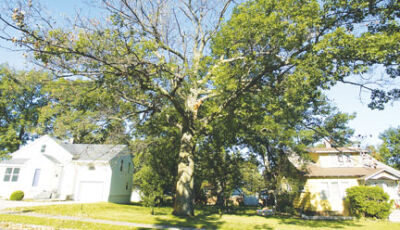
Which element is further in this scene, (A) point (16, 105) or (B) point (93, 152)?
(A) point (16, 105)

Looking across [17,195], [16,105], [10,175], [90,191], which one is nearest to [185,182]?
[90,191]

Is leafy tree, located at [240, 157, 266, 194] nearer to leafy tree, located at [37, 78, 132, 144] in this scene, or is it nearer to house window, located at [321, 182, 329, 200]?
house window, located at [321, 182, 329, 200]

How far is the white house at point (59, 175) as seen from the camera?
23.1m

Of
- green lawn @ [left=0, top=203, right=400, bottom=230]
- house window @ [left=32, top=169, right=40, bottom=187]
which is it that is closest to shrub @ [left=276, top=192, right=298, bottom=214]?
green lawn @ [left=0, top=203, right=400, bottom=230]

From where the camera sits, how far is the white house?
75.8 ft

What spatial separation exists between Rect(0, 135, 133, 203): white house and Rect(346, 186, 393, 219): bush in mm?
21952

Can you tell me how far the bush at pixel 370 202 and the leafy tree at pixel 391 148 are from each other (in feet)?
115

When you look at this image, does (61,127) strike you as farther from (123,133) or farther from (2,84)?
(2,84)

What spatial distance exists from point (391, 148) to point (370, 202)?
1523 inches

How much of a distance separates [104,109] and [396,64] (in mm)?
13932

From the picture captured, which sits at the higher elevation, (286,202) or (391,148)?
(391,148)

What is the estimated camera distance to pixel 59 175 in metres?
23.9

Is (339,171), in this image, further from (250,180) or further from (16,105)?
(16,105)

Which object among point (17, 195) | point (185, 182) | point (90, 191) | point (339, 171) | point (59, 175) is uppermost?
point (339, 171)
